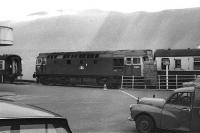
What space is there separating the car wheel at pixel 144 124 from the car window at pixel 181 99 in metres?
0.89

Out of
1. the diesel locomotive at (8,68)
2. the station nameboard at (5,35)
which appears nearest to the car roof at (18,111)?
the station nameboard at (5,35)

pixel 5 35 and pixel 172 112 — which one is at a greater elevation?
pixel 5 35

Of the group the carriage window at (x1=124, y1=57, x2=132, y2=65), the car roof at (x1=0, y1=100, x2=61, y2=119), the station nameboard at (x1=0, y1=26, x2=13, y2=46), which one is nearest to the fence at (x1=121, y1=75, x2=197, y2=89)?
the carriage window at (x1=124, y1=57, x2=132, y2=65)

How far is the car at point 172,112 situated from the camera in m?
11.0

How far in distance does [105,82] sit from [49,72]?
300 inches

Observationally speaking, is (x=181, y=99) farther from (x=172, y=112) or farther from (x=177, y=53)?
(x=177, y=53)

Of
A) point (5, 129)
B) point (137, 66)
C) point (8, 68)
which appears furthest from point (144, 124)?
point (8, 68)

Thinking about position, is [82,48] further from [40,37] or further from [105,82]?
[105,82]

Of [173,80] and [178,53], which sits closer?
[173,80]

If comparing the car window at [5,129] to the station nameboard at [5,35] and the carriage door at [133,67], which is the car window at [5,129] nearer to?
the station nameboard at [5,35]

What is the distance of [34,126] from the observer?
3.70 meters

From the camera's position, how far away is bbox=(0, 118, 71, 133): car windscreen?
3.52 metres

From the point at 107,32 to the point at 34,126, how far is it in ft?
409

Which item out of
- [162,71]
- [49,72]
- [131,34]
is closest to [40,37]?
[131,34]
